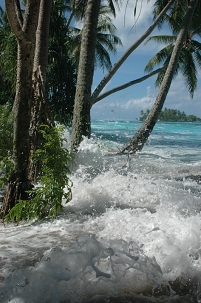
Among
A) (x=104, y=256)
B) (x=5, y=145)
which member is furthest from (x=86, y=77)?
(x=104, y=256)

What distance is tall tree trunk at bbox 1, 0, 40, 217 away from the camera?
4.76 meters

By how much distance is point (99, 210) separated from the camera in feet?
17.7

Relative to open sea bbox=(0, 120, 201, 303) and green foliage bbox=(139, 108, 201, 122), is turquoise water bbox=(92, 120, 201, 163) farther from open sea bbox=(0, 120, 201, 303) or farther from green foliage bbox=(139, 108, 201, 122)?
green foliage bbox=(139, 108, 201, 122)

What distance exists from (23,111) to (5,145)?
3.27 ft

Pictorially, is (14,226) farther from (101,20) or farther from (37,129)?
(101,20)

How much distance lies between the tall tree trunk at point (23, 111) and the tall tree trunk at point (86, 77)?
320 cm

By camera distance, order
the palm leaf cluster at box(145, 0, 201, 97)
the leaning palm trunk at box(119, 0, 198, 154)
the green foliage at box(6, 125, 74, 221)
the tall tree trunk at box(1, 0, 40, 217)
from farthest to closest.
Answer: the palm leaf cluster at box(145, 0, 201, 97) → the leaning palm trunk at box(119, 0, 198, 154) → the tall tree trunk at box(1, 0, 40, 217) → the green foliage at box(6, 125, 74, 221)

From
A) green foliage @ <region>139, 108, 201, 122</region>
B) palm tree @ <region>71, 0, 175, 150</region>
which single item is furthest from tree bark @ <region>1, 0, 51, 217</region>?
green foliage @ <region>139, 108, 201, 122</region>

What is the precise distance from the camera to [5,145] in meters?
5.62

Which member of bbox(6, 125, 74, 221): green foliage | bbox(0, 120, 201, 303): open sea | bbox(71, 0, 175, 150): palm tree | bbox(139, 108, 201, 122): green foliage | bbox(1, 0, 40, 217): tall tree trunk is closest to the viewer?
bbox(0, 120, 201, 303): open sea

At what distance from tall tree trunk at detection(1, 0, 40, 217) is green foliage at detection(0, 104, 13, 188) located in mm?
94

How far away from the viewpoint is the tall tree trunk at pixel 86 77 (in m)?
8.15

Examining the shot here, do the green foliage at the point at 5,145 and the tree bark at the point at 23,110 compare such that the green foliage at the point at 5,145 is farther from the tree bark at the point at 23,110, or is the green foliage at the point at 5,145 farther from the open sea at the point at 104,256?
the open sea at the point at 104,256

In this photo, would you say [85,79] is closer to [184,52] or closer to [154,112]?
[154,112]
